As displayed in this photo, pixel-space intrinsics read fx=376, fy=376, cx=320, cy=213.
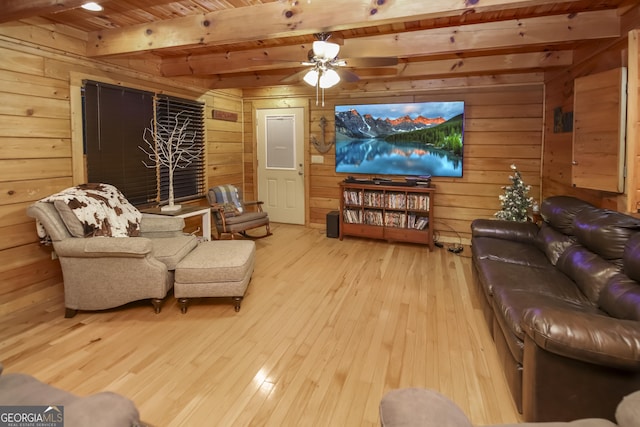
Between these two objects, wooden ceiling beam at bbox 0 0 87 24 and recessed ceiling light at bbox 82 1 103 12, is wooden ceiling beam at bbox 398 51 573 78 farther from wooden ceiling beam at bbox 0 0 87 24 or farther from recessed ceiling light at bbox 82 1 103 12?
wooden ceiling beam at bbox 0 0 87 24

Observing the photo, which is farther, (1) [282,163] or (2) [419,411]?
(1) [282,163]

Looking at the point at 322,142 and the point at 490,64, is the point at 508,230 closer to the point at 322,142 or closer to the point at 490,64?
the point at 490,64

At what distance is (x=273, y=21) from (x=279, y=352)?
2371 millimetres

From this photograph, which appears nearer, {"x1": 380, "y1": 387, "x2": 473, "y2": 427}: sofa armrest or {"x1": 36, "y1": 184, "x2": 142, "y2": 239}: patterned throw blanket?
{"x1": 380, "y1": 387, "x2": 473, "y2": 427}: sofa armrest

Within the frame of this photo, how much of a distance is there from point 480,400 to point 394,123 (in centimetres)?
Answer: 422

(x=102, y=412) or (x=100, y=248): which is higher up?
(x=100, y=248)

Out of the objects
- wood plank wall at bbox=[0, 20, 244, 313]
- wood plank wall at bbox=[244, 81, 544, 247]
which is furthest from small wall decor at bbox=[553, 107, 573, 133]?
wood plank wall at bbox=[0, 20, 244, 313]

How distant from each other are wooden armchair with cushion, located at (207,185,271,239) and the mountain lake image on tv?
1638mm

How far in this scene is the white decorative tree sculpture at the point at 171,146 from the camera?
445cm

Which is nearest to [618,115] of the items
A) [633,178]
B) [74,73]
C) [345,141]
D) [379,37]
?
[633,178]

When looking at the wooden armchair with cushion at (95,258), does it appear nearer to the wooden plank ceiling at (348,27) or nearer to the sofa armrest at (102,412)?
the wooden plank ceiling at (348,27)

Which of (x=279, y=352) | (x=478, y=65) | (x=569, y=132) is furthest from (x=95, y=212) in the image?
(x=569, y=132)

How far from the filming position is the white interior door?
639cm

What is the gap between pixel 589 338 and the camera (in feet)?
5.02
